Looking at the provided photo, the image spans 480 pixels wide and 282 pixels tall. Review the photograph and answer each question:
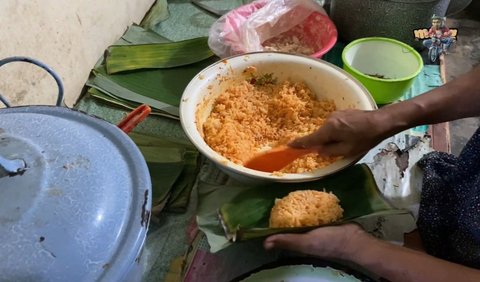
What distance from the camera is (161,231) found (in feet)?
4.25

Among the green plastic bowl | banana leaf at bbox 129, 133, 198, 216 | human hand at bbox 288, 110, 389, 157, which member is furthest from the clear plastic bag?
human hand at bbox 288, 110, 389, 157

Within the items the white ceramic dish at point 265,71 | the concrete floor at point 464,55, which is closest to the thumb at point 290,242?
the white ceramic dish at point 265,71

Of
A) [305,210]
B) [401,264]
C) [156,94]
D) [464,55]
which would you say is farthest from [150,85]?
[464,55]

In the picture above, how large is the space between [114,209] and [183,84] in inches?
34.9

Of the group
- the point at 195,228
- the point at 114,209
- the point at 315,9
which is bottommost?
the point at 195,228

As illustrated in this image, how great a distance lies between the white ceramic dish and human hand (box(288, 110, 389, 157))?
0.05m

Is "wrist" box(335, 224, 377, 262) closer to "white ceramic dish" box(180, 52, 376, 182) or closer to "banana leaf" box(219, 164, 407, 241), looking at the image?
"banana leaf" box(219, 164, 407, 241)

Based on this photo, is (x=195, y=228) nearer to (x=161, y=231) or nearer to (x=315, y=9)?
(x=161, y=231)

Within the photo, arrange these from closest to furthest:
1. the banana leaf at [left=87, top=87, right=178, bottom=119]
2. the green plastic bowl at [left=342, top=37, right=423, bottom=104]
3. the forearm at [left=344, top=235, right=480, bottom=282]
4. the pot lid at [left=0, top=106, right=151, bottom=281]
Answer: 1. the pot lid at [left=0, top=106, right=151, bottom=281]
2. the forearm at [left=344, top=235, right=480, bottom=282]
3. the banana leaf at [left=87, top=87, right=178, bottom=119]
4. the green plastic bowl at [left=342, top=37, right=423, bottom=104]

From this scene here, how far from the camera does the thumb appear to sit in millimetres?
1063

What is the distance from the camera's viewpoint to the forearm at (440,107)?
1056mm

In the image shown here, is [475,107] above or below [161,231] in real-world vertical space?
above

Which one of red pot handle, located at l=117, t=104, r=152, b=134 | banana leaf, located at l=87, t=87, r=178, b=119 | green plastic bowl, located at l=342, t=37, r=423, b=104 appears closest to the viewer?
red pot handle, located at l=117, t=104, r=152, b=134

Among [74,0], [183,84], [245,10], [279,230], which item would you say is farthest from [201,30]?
[279,230]
